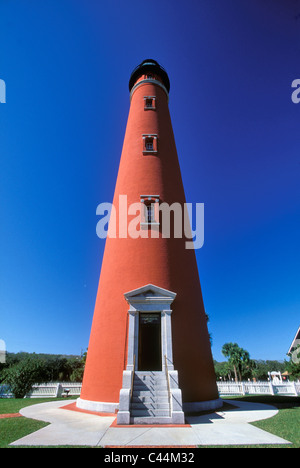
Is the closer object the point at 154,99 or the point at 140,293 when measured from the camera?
the point at 140,293

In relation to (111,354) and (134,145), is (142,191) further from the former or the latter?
(111,354)

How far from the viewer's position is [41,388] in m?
15.3

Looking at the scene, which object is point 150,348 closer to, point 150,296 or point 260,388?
point 150,296

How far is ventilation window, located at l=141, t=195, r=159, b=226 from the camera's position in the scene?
11539mm

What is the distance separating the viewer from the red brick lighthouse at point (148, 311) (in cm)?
802

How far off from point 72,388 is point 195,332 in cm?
1198

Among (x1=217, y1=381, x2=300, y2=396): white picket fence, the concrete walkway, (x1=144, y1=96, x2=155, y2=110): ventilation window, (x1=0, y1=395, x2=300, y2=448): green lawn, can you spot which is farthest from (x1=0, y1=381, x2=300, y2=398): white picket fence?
(x1=144, y1=96, x2=155, y2=110): ventilation window

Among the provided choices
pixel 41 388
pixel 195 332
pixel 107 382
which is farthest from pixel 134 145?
pixel 41 388

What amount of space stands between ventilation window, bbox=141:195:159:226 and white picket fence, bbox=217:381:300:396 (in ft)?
53.1

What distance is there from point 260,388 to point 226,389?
108 inches

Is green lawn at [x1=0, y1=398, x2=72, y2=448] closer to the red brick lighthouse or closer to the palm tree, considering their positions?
the red brick lighthouse

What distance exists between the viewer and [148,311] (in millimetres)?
9477

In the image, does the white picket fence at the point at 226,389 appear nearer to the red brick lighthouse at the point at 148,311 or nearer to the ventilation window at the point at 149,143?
the red brick lighthouse at the point at 148,311
